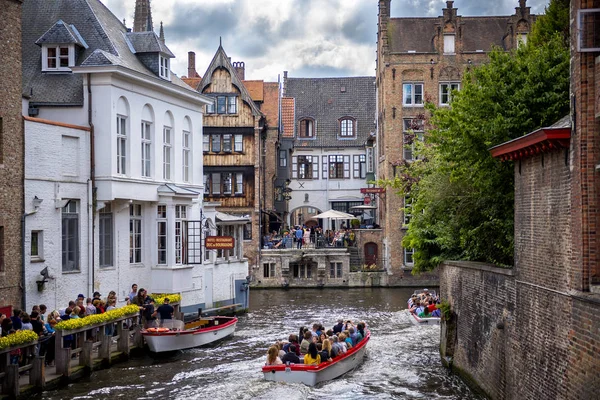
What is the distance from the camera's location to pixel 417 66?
56562 mm

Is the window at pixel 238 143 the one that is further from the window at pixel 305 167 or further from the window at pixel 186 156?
the window at pixel 186 156

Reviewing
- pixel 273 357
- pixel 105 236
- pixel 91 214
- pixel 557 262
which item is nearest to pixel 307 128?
pixel 105 236

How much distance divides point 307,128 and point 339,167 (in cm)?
422

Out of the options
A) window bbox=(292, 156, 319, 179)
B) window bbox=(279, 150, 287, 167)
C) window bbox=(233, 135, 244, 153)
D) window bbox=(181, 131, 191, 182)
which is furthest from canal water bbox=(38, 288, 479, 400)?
window bbox=(292, 156, 319, 179)

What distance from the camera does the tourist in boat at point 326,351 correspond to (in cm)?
2341

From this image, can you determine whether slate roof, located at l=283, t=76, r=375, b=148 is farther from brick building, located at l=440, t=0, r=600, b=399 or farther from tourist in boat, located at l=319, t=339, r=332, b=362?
brick building, located at l=440, t=0, r=600, b=399

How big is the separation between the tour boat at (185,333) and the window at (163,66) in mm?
10063

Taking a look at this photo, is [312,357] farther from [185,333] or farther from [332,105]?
[332,105]

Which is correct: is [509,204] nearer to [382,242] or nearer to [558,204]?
[558,204]

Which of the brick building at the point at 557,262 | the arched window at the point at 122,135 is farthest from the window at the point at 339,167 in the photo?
the brick building at the point at 557,262

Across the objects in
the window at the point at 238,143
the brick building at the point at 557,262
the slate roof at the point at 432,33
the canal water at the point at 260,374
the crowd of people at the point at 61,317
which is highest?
the slate roof at the point at 432,33

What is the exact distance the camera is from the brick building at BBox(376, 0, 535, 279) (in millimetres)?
56375

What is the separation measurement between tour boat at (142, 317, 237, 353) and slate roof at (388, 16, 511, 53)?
30.6 meters

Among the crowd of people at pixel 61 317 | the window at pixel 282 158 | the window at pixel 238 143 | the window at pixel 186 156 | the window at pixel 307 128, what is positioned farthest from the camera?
the window at pixel 307 128
